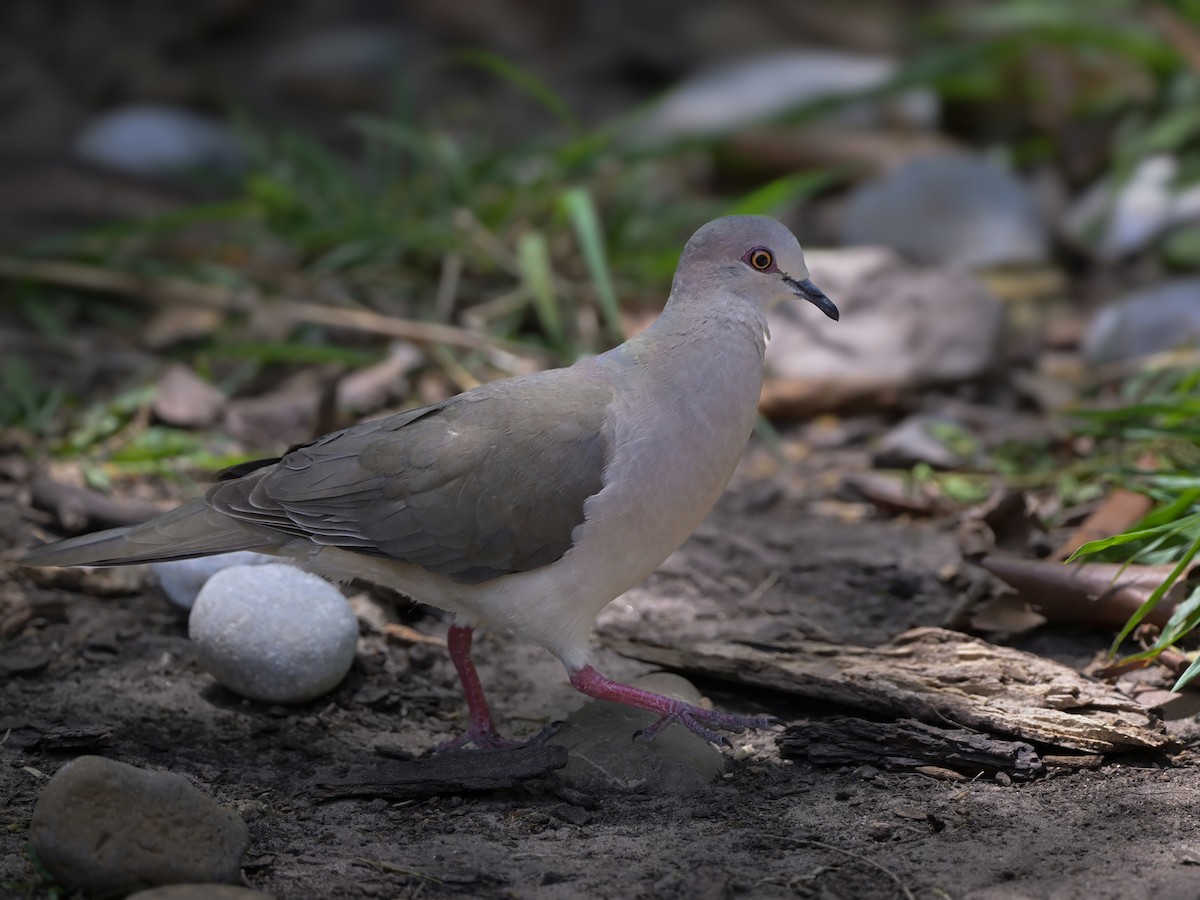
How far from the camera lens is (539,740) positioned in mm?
2939

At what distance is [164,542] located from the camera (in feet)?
9.91

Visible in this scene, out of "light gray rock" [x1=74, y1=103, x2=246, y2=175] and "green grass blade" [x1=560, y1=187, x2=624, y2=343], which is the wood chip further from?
"light gray rock" [x1=74, y1=103, x2=246, y2=175]

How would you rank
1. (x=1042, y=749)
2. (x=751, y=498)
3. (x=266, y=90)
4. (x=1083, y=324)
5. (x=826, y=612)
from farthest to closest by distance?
(x=266, y=90) → (x=1083, y=324) → (x=751, y=498) → (x=826, y=612) → (x=1042, y=749)

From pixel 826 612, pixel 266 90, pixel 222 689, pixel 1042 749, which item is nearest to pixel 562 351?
pixel 826 612

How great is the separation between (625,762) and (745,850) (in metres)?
0.44

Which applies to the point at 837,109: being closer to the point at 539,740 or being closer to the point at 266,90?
the point at 266,90

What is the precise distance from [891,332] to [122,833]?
371cm

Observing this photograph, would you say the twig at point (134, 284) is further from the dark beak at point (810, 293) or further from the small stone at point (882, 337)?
the dark beak at point (810, 293)

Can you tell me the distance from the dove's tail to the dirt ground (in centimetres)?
35

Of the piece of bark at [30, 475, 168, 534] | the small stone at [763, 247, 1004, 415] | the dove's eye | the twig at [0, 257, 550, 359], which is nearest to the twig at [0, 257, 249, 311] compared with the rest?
the twig at [0, 257, 550, 359]

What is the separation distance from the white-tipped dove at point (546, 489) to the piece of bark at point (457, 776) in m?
0.23

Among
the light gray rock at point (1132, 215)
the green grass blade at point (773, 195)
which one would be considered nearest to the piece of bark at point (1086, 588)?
the green grass blade at point (773, 195)

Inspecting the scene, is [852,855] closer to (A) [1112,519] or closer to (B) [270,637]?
(B) [270,637]

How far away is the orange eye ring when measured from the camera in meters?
3.04
